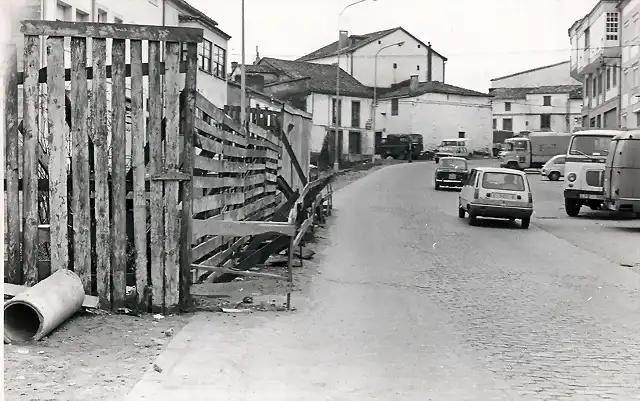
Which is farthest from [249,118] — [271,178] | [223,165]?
[223,165]

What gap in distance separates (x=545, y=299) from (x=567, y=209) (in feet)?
53.1

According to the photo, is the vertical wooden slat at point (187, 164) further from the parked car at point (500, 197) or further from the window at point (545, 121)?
the window at point (545, 121)

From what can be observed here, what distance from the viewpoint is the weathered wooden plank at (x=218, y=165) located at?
9086 millimetres

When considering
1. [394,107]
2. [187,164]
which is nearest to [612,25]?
[394,107]

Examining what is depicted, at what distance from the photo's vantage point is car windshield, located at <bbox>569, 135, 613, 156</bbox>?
1001 inches

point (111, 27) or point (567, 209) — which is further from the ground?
point (111, 27)

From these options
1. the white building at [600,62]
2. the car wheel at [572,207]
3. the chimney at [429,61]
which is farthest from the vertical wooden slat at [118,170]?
the chimney at [429,61]

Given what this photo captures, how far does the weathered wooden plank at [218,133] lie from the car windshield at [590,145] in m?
16.0

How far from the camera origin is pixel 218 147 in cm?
1013

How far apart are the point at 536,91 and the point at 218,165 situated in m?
80.2

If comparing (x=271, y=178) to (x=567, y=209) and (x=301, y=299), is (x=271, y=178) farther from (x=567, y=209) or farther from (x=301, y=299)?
(x=567, y=209)

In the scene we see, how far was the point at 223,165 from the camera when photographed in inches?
412

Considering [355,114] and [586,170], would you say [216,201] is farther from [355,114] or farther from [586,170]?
[355,114]

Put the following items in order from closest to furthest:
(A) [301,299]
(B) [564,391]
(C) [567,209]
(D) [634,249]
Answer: (B) [564,391], (A) [301,299], (D) [634,249], (C) [567,209]
